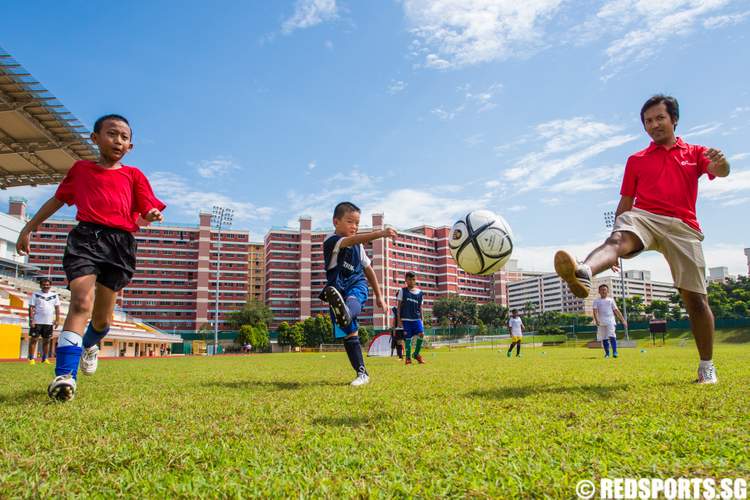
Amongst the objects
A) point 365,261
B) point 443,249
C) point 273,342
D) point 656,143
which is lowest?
point 273,342

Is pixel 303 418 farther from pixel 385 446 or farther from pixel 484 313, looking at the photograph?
pixel 484 313

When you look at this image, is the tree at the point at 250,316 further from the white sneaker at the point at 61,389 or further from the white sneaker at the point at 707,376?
the white sneaker at the point at 707,376

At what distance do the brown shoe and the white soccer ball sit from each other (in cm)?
136

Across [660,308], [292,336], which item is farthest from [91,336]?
[660,308]

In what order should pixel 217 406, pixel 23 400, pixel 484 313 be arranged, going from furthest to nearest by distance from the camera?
1. pixel 484 313
2. pixel 23 400
3. pixel 217 406

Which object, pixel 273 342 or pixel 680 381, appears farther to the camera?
pixel 273 342

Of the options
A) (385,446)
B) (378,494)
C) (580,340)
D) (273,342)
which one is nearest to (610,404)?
(385,446)

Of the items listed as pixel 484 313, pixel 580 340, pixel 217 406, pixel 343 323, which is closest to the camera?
pixel 217 406

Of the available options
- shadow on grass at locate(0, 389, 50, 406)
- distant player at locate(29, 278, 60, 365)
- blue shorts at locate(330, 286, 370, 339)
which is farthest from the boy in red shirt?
distant player at locate(29, 278, 60, 365)

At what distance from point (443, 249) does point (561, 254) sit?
4679 inches

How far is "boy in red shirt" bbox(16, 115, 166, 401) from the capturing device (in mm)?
4180

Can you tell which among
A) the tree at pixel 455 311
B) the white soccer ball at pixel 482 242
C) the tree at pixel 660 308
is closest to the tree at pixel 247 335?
the tree at pixel 455 311

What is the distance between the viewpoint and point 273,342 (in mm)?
95625

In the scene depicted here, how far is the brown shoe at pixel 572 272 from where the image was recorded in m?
3.44
